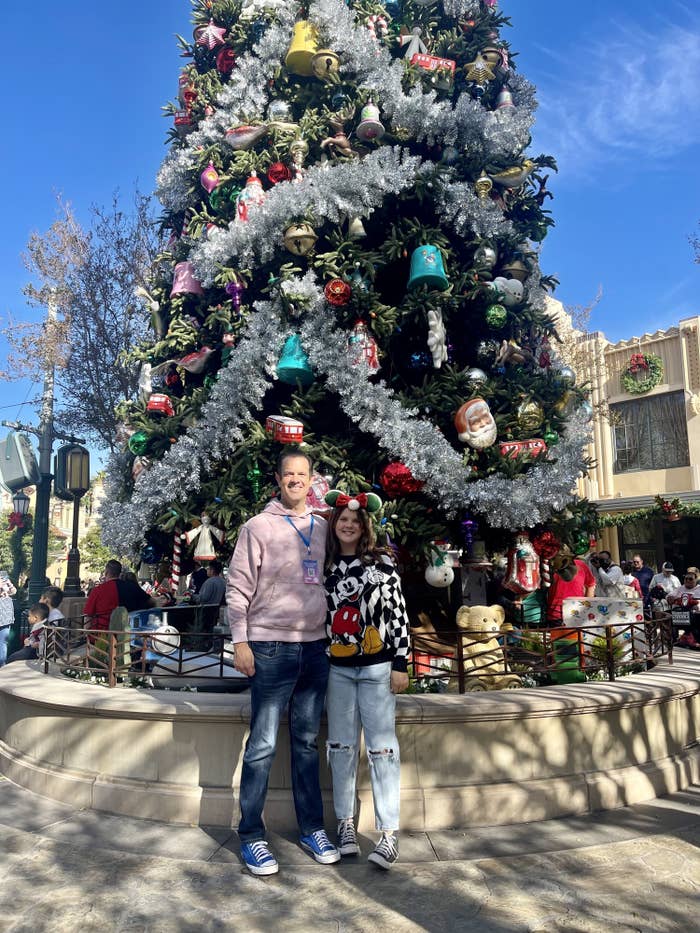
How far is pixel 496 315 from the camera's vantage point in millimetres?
7172

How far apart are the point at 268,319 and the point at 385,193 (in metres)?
1.79

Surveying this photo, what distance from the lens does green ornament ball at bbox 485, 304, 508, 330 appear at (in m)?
7.17

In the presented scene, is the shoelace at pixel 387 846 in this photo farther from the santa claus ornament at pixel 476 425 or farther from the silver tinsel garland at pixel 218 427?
the silver tinsel garland at pixel 218 427

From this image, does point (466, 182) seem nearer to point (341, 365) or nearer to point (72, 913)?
point (341, 365)

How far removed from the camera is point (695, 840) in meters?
3.79

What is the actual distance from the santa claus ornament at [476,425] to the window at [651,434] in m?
20.2

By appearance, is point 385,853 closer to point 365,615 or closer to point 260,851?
point 260,851

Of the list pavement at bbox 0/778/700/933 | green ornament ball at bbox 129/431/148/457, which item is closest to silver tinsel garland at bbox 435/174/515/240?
green ornament ball at bbox 129/431/148/457

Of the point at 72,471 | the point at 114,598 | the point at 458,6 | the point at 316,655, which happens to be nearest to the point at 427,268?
the point at 458,6

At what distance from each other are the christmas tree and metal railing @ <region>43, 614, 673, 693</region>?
126 cm

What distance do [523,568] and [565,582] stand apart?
1.03 metres

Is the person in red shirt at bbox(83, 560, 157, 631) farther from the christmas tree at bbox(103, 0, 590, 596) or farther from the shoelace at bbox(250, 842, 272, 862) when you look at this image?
the shoelace at bbox(250, 842, 272, 862)

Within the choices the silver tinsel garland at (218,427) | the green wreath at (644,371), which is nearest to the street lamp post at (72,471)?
the silver tinsel garland at (218,427)

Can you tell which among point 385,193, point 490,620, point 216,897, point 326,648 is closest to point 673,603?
point 490,620
